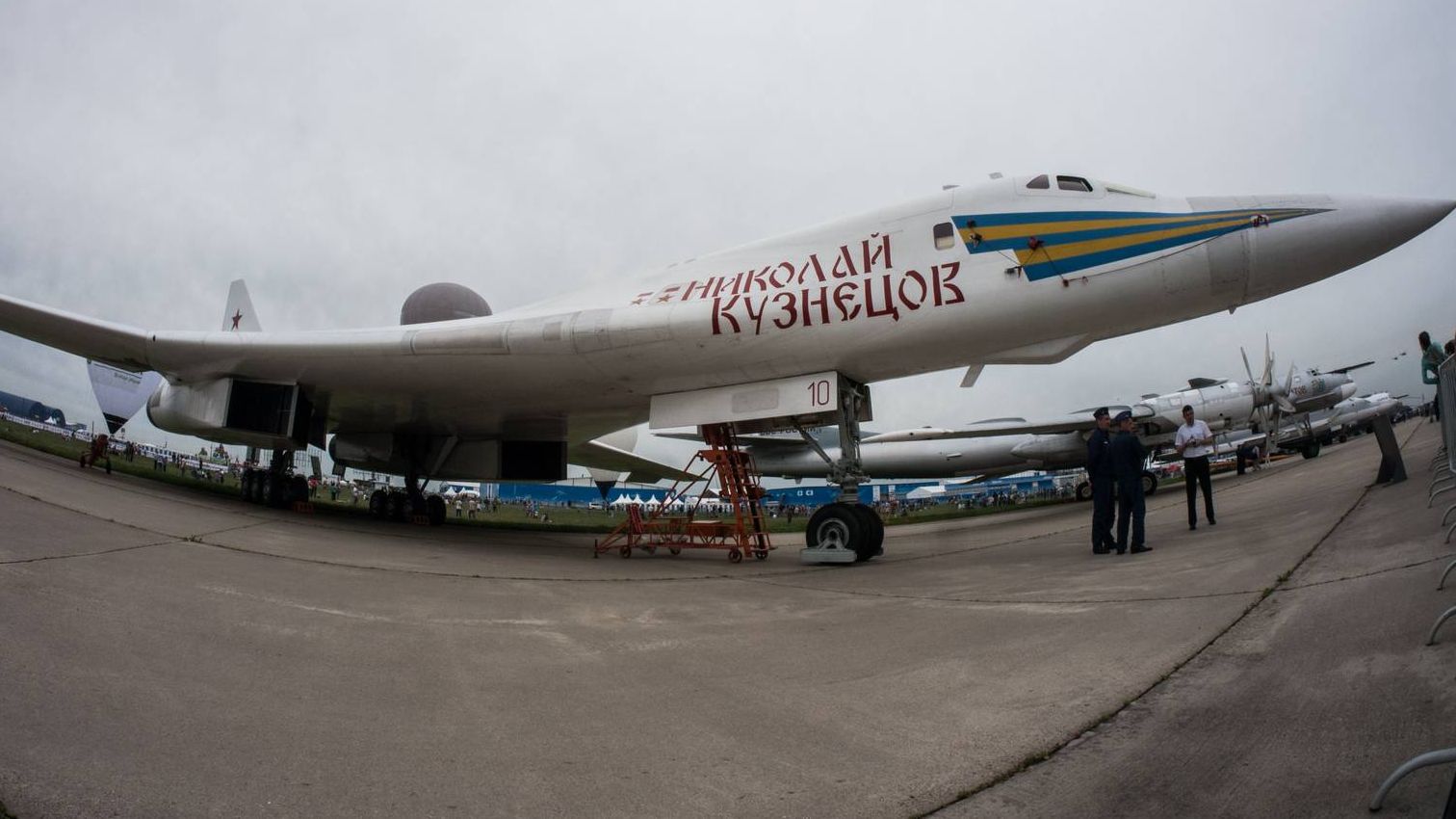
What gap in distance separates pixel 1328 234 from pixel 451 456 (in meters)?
13.9

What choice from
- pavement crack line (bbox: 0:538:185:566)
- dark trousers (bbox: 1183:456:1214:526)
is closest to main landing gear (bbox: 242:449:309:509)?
pavement crack line (bbox: 0:538:185:566)

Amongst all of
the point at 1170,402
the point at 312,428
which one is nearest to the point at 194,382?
the point at 312,428

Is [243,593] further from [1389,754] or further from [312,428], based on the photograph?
[312,428]

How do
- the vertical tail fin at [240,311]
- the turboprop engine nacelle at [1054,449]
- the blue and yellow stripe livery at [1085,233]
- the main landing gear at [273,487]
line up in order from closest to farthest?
the blue and yellow stripe livery at [1085,233] → the main landing gear at [273,487] → the vertical tail fin at [240,311] → the turboprop engine nacelle at [1054,449]

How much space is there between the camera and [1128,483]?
6.36m

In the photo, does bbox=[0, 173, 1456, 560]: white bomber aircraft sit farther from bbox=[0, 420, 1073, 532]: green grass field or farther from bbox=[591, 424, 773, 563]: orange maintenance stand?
bbox=[0, 420, 1073, 532]: green grass field

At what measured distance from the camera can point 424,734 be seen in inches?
80.9

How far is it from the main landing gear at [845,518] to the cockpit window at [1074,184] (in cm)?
289

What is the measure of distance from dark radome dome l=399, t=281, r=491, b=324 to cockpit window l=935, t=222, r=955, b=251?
369 inches

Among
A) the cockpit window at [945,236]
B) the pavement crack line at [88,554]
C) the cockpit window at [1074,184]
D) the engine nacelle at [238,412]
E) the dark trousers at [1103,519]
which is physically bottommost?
the pavement crack line at [88,554]

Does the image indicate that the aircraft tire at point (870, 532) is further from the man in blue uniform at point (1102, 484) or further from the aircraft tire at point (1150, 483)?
the aircraft tire at point (1150, 483)

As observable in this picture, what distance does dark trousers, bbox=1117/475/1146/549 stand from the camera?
243 inches

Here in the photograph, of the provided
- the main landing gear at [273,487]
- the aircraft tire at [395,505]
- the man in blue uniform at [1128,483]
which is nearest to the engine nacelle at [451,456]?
the aircraft tire at [395,505]

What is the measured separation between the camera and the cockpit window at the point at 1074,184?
6.72m
